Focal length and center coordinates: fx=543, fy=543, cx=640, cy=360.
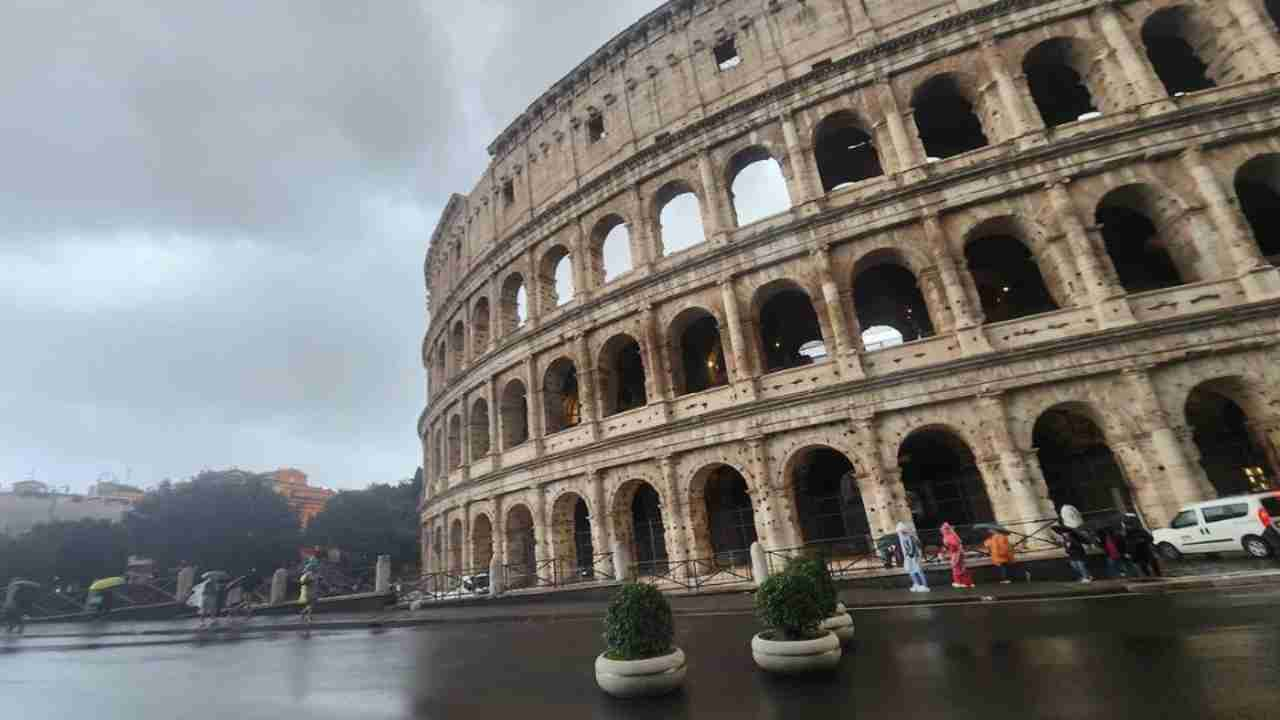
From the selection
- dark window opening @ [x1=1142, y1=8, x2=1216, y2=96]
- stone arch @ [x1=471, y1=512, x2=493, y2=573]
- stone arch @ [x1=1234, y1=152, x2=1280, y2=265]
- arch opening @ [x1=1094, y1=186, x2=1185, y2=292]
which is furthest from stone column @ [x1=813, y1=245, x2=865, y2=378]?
stone arch @ [x1=471, y1=512, x2=493, y2=573]

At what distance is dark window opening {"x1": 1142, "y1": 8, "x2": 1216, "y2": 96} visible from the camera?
1546 centimetres

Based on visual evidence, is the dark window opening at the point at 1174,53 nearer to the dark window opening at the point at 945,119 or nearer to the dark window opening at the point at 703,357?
the dark window opening at the point at 945,119

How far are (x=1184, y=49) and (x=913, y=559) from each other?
18279 mm

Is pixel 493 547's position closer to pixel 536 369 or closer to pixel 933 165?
pixel 536 369

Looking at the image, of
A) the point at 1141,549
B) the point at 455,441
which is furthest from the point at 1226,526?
the point at 455,441

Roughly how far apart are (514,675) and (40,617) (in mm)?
38785

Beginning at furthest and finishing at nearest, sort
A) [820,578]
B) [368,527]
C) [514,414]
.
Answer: [368,527] < [514,414] < [820,578]

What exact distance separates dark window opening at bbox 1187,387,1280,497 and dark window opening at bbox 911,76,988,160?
31.9 feet

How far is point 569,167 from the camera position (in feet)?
74.8

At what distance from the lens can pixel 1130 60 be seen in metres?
14.8

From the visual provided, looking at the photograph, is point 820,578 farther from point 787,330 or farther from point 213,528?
point 213,528

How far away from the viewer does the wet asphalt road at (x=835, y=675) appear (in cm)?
462

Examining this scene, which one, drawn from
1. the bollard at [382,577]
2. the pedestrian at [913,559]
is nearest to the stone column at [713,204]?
the pedestrian at [913,559]

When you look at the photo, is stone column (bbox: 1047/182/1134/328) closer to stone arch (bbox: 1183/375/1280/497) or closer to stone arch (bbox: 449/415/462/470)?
stone arch (bbox: 1183/375/1280/497)
